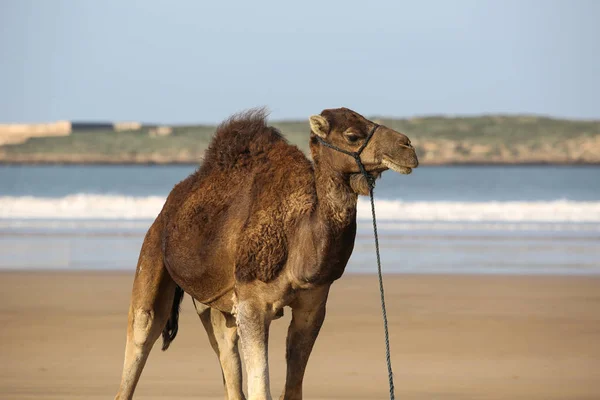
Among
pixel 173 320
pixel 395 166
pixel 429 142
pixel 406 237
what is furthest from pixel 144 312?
pixel 429 142

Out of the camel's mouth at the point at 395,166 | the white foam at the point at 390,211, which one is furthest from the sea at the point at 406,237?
the camel's mouth at the point at 395,166

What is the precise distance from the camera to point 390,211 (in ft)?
122

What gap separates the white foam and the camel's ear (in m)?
26.2

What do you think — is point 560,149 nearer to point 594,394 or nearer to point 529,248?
point 529,248

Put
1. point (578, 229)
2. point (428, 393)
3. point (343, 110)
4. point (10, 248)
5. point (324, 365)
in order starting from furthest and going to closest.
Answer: point (578, 229) → point (10, 248) → point (324, 365) → point (428, 393) → point (343, 110)

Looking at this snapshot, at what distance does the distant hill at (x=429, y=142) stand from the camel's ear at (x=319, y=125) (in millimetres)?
110862

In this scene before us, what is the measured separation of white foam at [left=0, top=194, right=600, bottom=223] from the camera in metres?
34.2

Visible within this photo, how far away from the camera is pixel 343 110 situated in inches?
266

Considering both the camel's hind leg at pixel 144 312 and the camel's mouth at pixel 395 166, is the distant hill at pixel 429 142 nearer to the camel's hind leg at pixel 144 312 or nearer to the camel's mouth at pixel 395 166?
the camel's hind leg at pixel 144 312

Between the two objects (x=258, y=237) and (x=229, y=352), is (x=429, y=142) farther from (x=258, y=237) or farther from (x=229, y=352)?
(x=258, y=237)

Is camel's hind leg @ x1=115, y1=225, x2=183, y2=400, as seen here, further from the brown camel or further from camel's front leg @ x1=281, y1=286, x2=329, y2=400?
camel's front leg @ x1=281, y1=286, x2=329, y2=400

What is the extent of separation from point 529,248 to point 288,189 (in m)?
17.0

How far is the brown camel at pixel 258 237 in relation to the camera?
6.59 m

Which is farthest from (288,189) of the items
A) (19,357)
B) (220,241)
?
(19,357)
